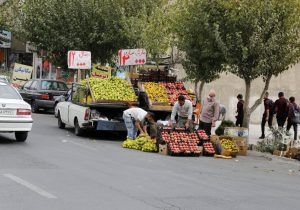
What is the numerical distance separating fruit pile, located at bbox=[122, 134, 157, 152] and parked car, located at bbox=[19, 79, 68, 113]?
37.5 feet

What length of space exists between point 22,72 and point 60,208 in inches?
1167

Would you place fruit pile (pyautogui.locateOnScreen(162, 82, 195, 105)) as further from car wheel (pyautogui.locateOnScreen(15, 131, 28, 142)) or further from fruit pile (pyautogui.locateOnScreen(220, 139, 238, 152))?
car wheel (pyautogui.locateOnScreen(15, 131, 28, 142))

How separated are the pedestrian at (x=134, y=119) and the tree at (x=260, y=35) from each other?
316cm

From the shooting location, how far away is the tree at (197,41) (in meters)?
18.0

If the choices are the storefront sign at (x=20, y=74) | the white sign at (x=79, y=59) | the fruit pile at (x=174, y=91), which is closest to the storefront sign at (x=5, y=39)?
the storefront sign at (x=20, y=74)

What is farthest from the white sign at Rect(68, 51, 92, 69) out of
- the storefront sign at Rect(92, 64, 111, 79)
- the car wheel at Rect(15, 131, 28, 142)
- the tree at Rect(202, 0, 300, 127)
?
the car wheel at Rect(15, 131, 28, 142)

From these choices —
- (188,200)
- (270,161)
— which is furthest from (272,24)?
(188,200)

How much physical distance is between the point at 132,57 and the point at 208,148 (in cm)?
635

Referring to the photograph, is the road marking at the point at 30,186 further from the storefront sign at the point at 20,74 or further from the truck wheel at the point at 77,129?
the storefront sign at the point at 20,74

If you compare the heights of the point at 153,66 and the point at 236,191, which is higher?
the point at 153,66

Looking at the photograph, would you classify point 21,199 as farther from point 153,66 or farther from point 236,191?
point 153,66

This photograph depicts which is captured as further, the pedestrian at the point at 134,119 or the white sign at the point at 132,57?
the white sign at the point at 132,57

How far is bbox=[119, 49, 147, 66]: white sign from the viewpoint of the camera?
20.4 meters

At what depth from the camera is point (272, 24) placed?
17.0 metres
